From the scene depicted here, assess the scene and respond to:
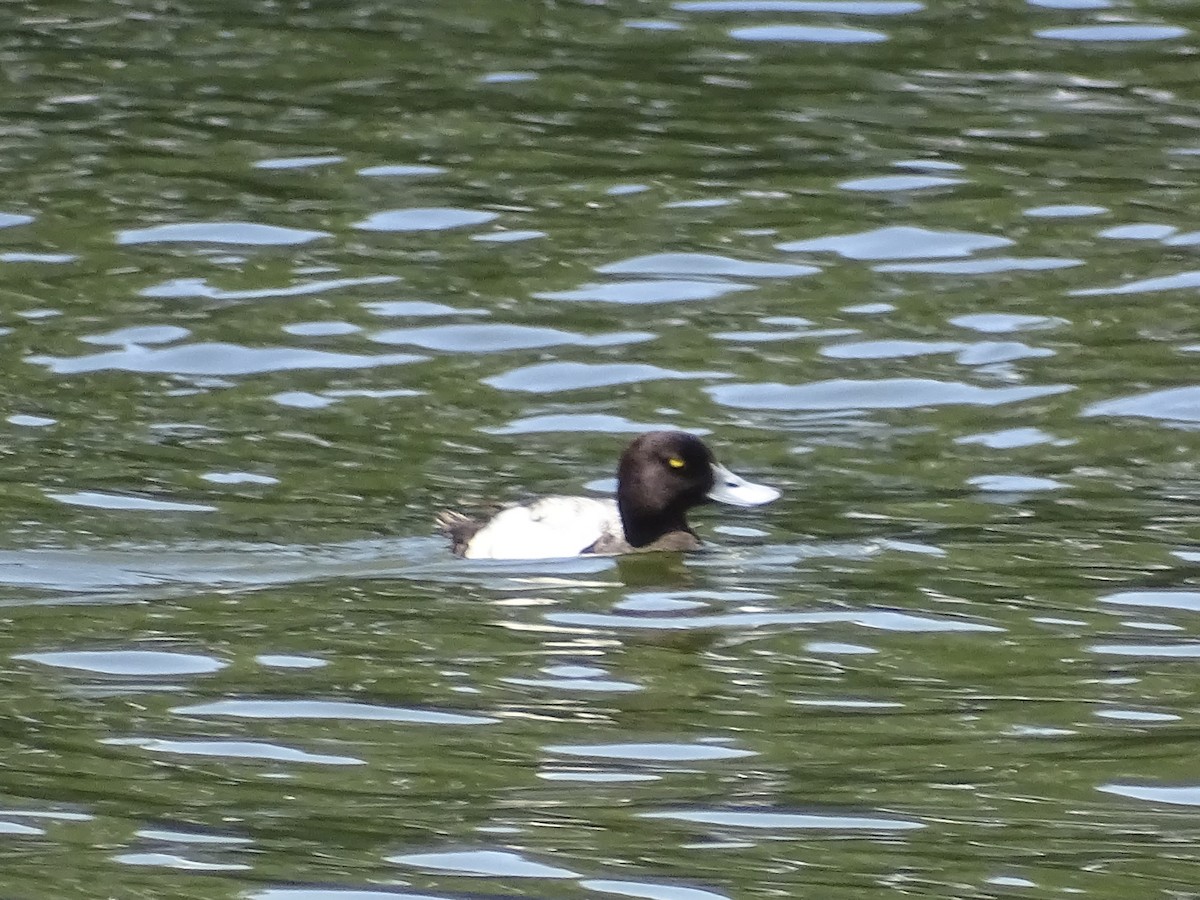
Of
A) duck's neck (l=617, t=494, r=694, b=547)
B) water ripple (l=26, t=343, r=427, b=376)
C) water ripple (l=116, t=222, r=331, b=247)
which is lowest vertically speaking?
duck's neck (l=617, t=494, r=694, b=547)

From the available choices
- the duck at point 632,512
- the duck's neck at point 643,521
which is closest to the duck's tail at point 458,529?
the duck at point 632,512

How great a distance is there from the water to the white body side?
96 millimetres

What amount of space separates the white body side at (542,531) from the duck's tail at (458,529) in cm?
4

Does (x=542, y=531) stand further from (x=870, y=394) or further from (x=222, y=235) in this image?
(x=222, y=235)

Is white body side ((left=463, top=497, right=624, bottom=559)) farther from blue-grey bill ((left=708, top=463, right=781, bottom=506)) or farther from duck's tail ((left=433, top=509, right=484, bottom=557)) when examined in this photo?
blue-grey bill ((left=708, top=463, right=781, bottom=506))

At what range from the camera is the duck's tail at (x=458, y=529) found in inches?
424

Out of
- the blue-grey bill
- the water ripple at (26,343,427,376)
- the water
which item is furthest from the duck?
the water ripple at (26,343,427,376)

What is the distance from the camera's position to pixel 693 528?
12055 mm

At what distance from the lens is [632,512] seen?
11.2 m

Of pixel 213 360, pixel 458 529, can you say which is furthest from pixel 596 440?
pixel 213 360

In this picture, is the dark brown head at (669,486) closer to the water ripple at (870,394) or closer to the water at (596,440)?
the water at (596,440)

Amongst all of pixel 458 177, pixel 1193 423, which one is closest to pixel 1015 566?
pixel 1193 423

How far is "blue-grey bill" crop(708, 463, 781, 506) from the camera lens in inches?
442

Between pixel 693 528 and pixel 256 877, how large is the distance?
Answer: 5934 millimetres
